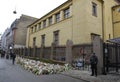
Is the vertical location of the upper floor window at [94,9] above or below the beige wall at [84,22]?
above

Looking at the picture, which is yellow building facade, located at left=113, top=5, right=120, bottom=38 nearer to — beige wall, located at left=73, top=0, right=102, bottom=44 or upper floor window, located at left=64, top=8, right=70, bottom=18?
beige wall, located at left=73, top=0, right=102, bottom=44

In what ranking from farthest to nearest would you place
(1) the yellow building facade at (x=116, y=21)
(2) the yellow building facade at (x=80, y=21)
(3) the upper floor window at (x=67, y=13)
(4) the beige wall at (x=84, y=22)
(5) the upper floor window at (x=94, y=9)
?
(3) the upper floor window at (x=67, y=13) → (1) the yellow building facade at (x=116, y=21) → (5) the upper floor window at (x=94, y=9) → (2) the yellow building facade at (x=80, y=21) → (4) the beige wall at (x=84, y=22)

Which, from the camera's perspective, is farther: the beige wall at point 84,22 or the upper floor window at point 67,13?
the upper floor window at point 67,13

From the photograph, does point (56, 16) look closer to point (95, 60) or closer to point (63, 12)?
point (63, 12)

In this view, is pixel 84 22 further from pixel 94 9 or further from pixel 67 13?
pixel 67 13

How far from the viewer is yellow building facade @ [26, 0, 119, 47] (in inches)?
825

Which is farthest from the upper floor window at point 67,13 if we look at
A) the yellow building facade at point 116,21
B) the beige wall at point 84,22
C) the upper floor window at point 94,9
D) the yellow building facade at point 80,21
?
the yellow building facade at point 116,21

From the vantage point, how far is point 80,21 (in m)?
21.5

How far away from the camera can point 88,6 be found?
21328 mm

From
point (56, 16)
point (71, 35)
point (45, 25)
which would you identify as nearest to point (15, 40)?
point (45, 25)

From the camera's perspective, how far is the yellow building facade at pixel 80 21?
21.0 m

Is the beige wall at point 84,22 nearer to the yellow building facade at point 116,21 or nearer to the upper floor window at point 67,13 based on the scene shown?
the upper floor window at point 67,13

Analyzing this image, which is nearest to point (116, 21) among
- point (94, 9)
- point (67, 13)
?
point (94, 9)

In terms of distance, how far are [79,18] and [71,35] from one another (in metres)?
2.70
